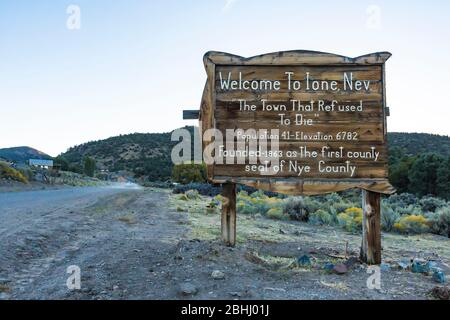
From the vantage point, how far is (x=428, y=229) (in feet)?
36.4

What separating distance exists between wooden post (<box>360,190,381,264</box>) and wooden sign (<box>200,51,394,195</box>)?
12.6 inches

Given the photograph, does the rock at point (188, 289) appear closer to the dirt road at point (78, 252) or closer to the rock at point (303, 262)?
the dirt road at point (78, 252)

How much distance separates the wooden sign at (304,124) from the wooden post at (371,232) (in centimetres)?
32

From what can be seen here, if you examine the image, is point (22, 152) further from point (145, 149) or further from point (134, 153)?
point (145, 149)

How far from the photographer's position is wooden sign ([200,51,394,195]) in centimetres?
582

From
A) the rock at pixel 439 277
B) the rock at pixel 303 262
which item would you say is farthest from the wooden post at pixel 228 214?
the rock at pixel 439 277

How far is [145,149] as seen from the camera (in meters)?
75.4

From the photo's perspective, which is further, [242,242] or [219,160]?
[242,242]

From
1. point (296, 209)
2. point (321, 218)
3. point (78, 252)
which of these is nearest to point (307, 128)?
point (78, 252)

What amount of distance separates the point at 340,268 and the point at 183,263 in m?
2.02

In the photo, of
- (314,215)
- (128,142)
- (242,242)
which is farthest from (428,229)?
(128,142)
